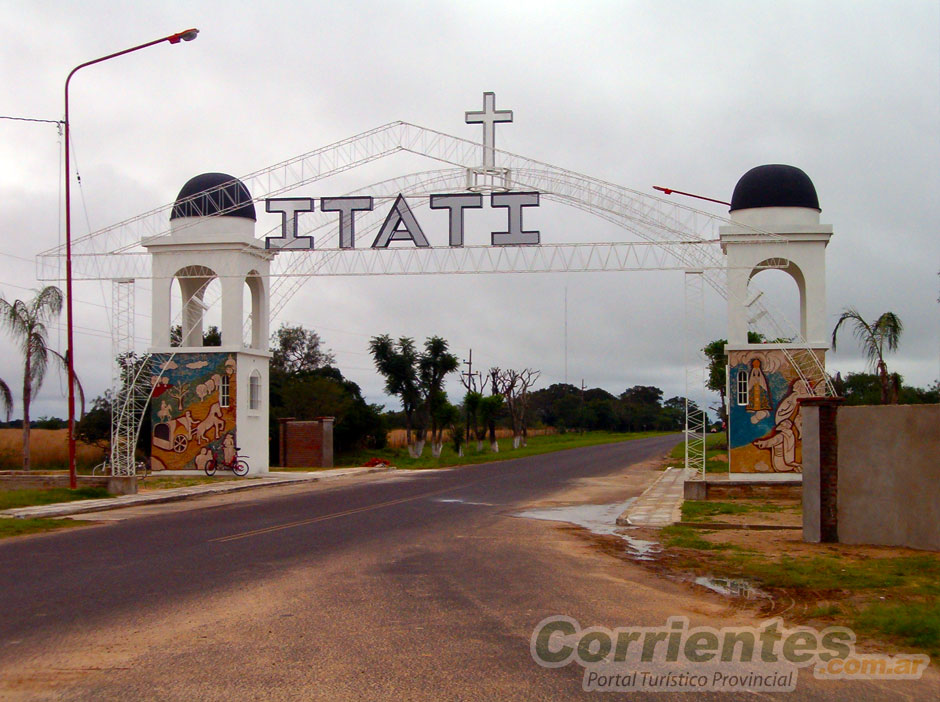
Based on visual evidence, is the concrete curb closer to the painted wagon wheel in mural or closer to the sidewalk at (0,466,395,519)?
the sidewalk at (0,466,395,519)

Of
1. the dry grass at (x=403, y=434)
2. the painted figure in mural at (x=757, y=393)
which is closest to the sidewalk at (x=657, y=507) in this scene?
the painted figure in mural at (x=757, y=393)

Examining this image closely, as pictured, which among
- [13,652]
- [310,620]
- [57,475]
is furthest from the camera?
[57,475]

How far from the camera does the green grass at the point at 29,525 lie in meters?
18.5

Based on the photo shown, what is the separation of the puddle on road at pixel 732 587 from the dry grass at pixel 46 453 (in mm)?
35699

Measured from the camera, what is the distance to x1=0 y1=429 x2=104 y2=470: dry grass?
43594 mm

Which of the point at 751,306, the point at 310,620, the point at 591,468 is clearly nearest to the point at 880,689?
the point at 310,620

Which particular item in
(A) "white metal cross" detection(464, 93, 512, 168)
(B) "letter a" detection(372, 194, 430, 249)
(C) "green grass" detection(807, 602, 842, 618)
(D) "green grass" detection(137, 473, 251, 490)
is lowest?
(D) "green grass" detection(137, 473, 251, 490)

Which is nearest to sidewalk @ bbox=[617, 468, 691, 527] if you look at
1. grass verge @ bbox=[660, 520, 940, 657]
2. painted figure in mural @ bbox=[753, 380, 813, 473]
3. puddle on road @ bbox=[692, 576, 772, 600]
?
grass verge @ bbox=[660, 520, 940, 657]

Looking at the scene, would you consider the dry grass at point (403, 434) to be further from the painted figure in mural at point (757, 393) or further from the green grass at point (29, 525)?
the green grass at point (29, 525)

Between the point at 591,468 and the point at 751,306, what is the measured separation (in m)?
13.8

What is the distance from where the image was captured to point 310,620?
381 inches

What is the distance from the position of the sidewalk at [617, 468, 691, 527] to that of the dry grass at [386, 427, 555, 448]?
35473 mm

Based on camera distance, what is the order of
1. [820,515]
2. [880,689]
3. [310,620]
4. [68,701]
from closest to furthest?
[68,701], [880,689], [310,620], [820,515]

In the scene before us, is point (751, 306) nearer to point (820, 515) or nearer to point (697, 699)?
point (820, 515)
